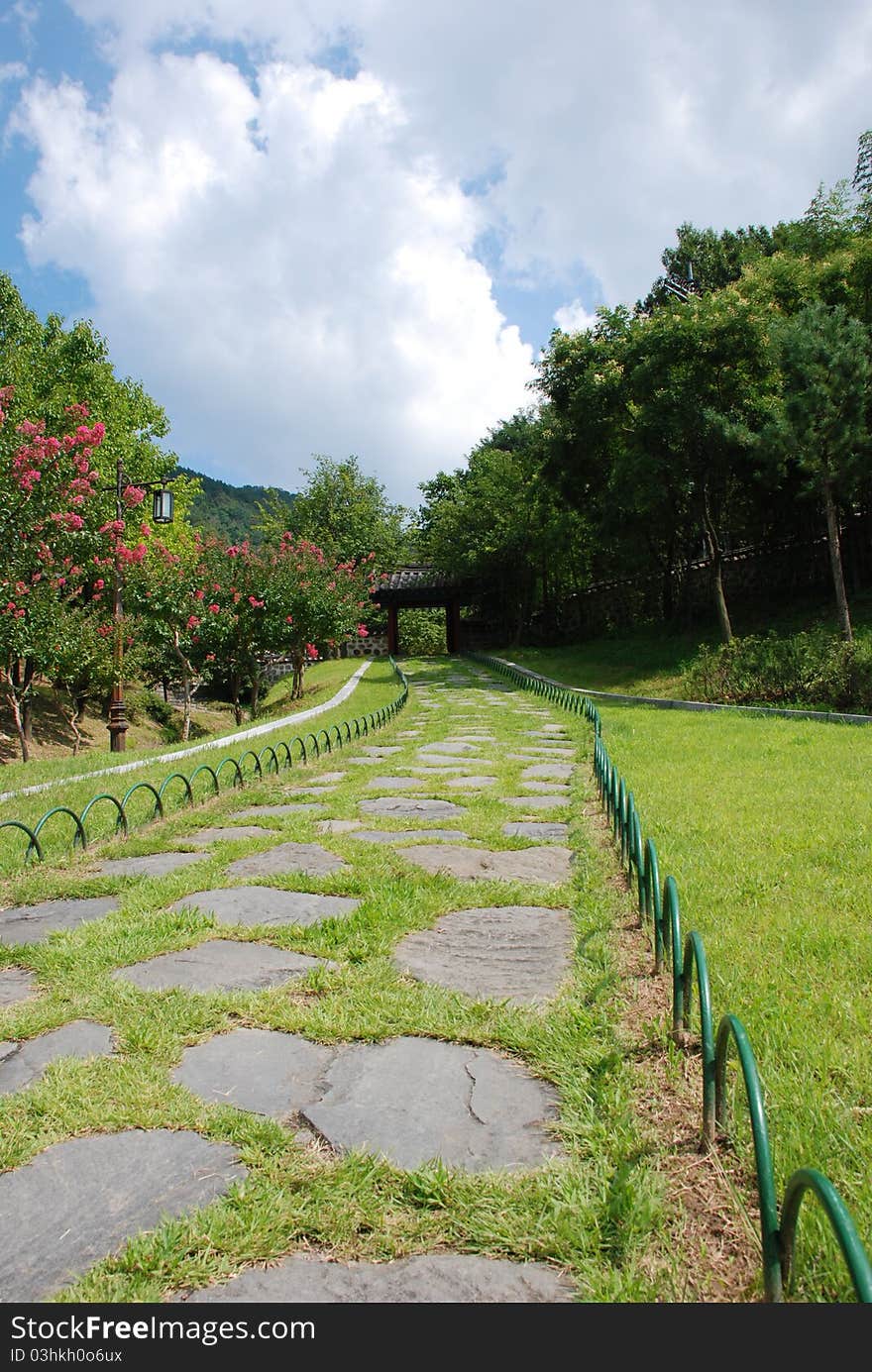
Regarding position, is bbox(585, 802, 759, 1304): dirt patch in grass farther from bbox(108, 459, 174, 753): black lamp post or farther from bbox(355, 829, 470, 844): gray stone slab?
bbox(108, 459, 174, 753): black lamp post

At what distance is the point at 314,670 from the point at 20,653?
624 inches

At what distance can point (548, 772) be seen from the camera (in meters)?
7.29

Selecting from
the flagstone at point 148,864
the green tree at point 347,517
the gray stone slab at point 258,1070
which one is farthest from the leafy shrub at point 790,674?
the green tree at point 347,517

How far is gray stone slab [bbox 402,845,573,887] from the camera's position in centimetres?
407

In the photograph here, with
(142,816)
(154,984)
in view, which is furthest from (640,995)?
(142,816)

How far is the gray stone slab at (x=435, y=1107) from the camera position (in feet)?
6.14

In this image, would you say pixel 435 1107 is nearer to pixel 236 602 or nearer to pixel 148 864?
pixel 148 864

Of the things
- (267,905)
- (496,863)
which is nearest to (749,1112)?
(267,905)

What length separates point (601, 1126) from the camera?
6.29 ft

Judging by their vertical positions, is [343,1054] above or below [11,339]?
below

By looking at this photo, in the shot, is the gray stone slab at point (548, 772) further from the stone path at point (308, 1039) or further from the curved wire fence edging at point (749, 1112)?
the curved wire fence edging at point (749, 1112)

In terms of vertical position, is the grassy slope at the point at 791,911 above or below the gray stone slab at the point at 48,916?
below

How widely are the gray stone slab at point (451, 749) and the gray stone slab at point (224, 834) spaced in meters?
→ 3.48

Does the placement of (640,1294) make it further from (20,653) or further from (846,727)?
(20,653)
